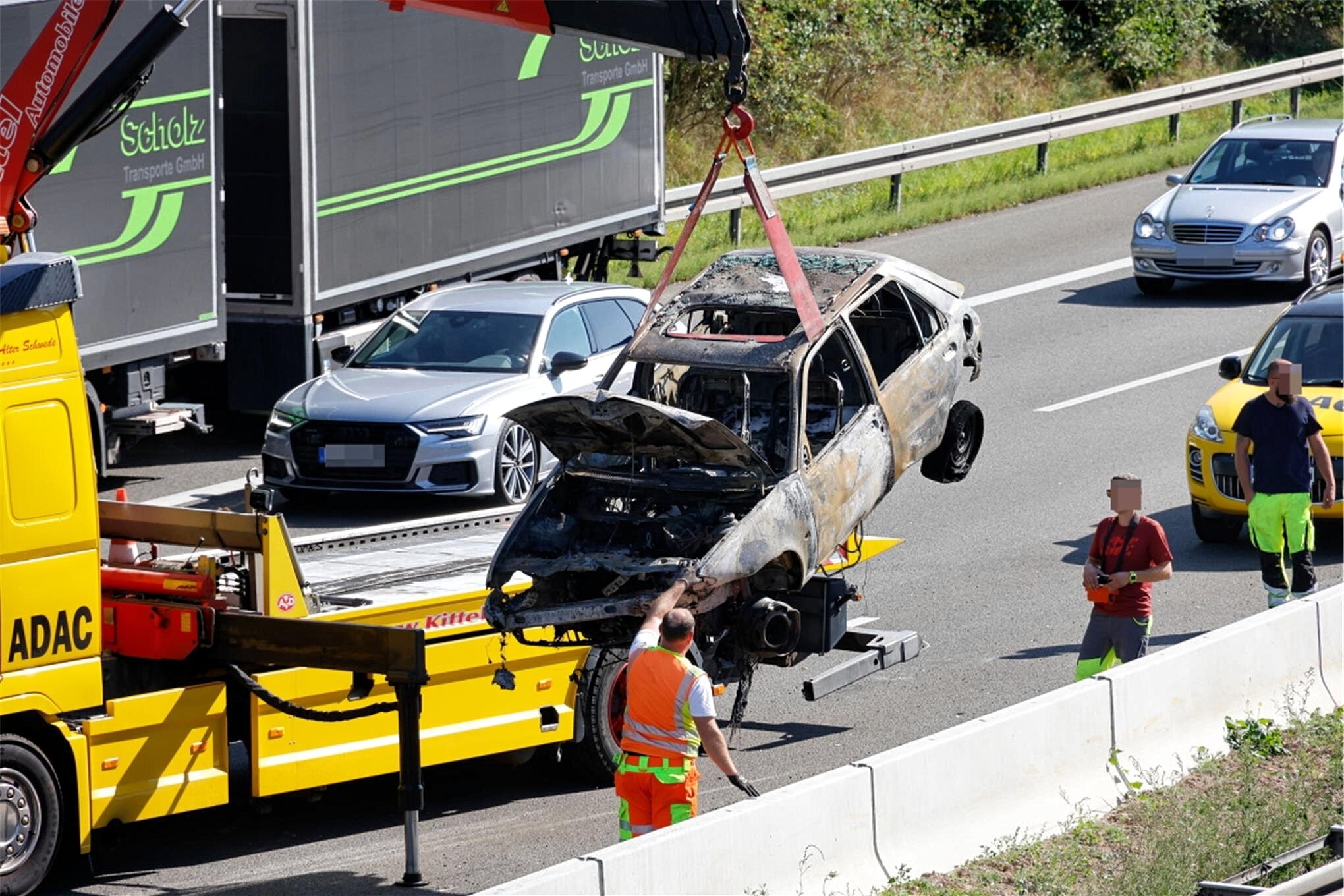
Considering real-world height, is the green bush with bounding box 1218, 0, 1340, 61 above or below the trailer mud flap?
above

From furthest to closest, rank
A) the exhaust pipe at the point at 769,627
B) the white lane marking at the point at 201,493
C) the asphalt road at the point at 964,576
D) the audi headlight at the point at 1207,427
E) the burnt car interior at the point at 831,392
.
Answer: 1. the white lane marking at the point at 201,493
2. the audi headlight at the point at 1207,427
3. the burnt car interior at the point at 831,392
4. the asphalt road at the point at 964,576
5. the exhaust pipe at the point at 769,627

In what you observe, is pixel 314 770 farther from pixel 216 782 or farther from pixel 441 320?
pixel 441 320

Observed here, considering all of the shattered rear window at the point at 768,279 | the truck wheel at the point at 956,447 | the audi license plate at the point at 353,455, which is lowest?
the audi license plate at the point at 353,455

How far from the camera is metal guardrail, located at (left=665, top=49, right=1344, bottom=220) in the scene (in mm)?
25516

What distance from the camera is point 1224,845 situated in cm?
934

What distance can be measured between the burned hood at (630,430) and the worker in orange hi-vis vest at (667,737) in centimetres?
108

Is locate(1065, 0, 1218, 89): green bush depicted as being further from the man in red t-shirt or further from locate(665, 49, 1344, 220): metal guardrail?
the man in red t-shirt

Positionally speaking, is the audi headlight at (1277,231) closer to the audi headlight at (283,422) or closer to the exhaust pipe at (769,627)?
the audi headlight at (283,422)

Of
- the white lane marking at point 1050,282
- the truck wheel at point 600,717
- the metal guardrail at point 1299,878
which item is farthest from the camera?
the white lane marking at point 1050,282

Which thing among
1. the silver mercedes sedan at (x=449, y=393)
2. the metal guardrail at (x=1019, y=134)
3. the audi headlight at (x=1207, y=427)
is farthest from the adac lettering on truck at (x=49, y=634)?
the metal guardrail at (x=1019, y=134)

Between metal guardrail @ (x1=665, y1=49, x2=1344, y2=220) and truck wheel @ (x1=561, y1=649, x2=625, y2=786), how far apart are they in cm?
1363

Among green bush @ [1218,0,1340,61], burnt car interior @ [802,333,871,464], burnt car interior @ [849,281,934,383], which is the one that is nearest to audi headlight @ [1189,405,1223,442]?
burnt car interior @ [849,281,934,383]

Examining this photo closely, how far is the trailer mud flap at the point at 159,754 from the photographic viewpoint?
30.8ft

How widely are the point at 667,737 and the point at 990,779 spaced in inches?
65.2
